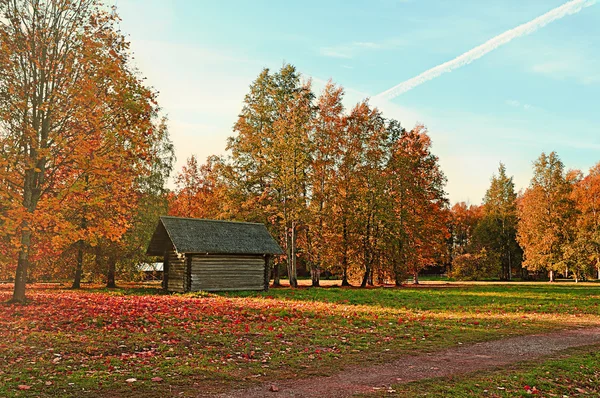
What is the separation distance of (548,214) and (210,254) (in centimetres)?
4624

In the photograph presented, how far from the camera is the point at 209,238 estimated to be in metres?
28.5

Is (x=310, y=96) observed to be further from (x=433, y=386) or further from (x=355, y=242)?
(x=433, y=386)

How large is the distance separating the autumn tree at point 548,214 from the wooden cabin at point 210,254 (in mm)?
39701

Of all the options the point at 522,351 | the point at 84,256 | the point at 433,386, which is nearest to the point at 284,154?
the point at 84,256

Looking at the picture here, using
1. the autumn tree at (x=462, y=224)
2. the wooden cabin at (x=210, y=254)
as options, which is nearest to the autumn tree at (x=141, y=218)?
the wooden cabin at (x=210, y=254)

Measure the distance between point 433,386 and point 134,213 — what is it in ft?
100

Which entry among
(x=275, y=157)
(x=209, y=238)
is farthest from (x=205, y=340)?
(x=275, y=157)

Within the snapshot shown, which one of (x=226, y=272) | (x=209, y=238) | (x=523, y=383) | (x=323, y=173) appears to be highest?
(x=323, y=173)

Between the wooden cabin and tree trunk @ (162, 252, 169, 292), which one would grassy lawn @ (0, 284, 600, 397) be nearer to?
the wooden cabin

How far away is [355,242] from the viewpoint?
3784cm

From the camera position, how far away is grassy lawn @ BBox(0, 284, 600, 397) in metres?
7.65

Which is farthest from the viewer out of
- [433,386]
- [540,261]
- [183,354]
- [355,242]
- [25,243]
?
[540,261]

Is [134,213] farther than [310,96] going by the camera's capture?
No

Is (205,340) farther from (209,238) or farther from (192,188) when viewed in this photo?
(192,188)
